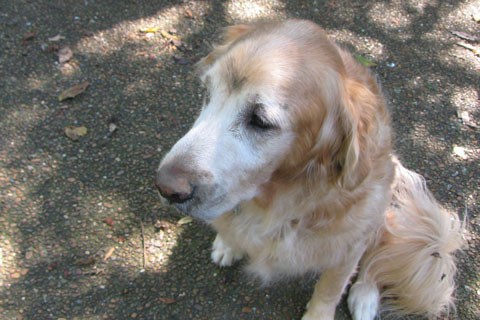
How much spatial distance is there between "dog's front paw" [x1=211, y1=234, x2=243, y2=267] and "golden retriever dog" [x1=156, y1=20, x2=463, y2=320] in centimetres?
20

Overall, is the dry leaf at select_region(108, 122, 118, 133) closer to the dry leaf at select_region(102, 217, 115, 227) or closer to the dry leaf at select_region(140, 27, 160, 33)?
the dry leaf at select_region(102, 217, 115, 227)

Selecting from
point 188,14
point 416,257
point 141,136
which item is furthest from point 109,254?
point 188,14

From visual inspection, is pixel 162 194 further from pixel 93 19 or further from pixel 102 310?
pixel 93 19

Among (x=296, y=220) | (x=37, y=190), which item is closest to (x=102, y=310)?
(x=37, y=190)

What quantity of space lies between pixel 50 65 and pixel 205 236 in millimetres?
2070

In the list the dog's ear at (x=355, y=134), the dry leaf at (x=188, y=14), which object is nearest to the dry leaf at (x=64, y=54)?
the dry leaf at (x=188, y=14)

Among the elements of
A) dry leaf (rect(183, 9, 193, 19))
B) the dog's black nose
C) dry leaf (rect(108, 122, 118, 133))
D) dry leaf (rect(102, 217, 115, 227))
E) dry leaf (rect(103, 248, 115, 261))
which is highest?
the dog's black nose

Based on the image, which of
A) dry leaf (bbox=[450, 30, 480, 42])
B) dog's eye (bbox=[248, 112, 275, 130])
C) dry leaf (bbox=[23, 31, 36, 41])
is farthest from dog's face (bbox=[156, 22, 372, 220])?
dry leaf (bbox=[450, 30, 480, 42])

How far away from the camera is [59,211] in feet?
8.95

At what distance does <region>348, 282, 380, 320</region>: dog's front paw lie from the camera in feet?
8.23

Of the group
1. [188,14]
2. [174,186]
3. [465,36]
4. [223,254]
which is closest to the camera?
[174,186]

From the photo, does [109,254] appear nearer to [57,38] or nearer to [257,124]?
[257,124]

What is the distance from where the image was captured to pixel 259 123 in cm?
171

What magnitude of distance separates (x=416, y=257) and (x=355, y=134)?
1.22 meters
